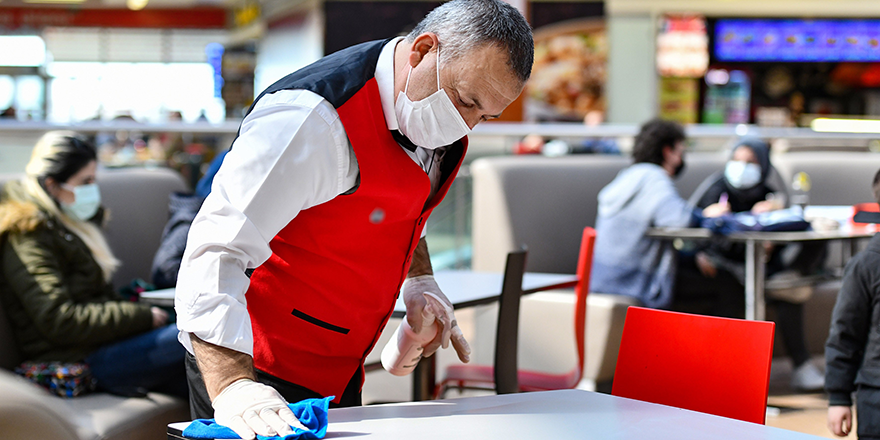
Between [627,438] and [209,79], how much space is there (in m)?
17.3

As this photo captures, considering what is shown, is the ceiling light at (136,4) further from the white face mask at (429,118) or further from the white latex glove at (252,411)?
the white latex glove at (252,411)

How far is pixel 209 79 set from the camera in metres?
17.4

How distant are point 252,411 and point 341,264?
367mm

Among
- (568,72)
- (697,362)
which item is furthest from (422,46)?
(568,72)

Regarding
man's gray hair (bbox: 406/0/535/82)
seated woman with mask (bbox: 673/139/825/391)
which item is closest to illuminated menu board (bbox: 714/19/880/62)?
seated woman with mask (bbox: 673/139/825/391)

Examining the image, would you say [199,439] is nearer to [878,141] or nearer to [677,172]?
[677,172]

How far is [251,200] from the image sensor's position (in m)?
1.17

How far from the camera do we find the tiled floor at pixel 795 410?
3.55 meters

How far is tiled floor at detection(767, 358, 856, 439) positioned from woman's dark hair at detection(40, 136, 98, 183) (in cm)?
298

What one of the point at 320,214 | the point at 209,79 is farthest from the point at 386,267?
the point at 209,79

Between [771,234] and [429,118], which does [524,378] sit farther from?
[429,118]

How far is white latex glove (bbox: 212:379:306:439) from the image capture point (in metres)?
1.09

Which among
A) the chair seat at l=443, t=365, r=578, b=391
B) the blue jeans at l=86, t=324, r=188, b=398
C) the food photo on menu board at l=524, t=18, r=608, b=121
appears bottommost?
the chair seat at l=443, t=365, r=578, b=391

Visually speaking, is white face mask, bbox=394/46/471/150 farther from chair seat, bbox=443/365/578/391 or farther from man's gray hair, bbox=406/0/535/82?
chair seat, bbox=443/365/578/391
